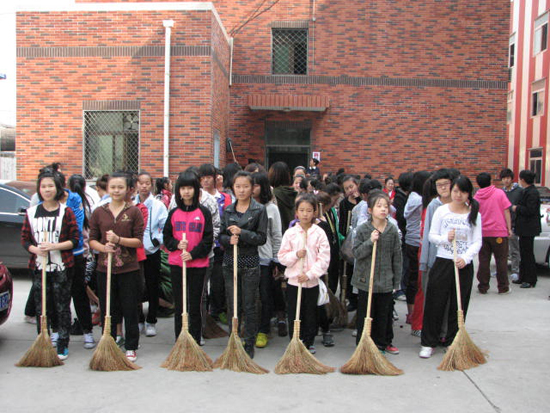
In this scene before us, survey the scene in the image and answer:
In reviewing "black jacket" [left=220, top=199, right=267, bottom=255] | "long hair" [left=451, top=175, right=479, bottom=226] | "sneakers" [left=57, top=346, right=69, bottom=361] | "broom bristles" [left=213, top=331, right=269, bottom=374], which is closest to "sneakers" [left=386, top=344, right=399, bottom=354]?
"broom bristles" [left=213, top=331, right=269, bottom=374]

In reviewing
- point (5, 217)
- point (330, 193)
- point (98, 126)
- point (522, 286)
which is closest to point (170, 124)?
point (98, 126)

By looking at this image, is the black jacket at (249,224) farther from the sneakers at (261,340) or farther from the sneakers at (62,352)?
the sneakers at (62,352)

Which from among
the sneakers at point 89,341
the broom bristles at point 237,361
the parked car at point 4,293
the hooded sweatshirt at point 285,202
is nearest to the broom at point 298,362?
the broom bristles at point 237,361

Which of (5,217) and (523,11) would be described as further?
(523,11)

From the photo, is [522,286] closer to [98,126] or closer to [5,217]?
[5,217]

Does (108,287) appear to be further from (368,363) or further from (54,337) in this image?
(368,363)

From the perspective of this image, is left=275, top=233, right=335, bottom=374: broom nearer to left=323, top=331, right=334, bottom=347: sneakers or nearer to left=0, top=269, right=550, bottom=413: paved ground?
left=0, top=269, right=550, bottom=413: paved ground

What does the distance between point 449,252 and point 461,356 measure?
3.21 feet

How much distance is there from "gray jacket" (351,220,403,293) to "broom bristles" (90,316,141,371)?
7.43ft

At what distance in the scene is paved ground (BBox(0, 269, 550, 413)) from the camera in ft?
12.8

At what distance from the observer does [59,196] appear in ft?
16.3

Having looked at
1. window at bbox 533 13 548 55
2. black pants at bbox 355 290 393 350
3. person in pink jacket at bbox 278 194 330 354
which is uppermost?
window at bbox 533 13 548 55

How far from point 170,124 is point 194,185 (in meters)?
7.32

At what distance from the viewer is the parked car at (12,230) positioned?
8.20m
